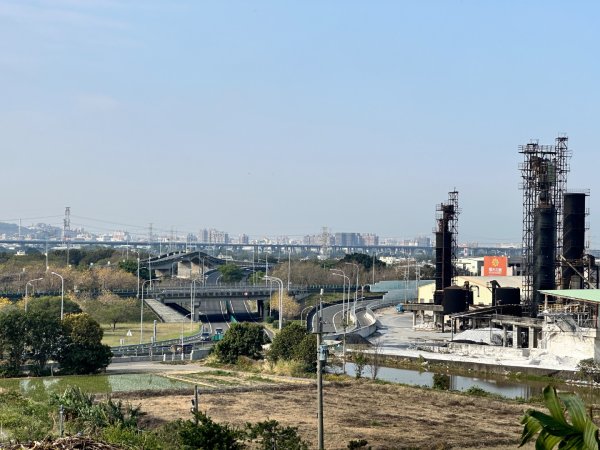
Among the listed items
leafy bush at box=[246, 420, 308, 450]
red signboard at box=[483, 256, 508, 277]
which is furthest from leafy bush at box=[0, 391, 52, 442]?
red signboard at box=[483, 256, 508, 277]

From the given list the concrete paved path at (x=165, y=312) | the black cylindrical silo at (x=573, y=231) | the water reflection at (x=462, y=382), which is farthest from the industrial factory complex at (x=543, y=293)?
the concrete paved path at (x=165, y=312)

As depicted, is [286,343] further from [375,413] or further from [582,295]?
[375,413]

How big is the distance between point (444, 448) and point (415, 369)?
26178 millimetres

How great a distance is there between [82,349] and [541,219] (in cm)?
3088

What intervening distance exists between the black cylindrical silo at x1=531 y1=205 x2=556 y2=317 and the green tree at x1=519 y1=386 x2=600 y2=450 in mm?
53946

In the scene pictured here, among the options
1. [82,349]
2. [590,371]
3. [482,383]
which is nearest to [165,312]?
[82,349]

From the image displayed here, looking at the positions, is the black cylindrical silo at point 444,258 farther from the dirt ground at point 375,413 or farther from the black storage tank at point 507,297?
the dirt ground at point 375,413

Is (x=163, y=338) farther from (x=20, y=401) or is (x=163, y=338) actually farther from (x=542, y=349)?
(x=20, y=401)

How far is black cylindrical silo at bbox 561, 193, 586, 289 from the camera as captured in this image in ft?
203

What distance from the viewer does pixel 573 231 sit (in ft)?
203

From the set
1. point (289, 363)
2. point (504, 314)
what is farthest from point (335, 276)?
point (289, 363)

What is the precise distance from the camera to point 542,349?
52469mm

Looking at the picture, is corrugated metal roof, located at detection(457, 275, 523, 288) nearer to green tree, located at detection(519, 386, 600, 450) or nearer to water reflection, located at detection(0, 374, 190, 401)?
water reflection, located at detection(0, 374, 190, 401)

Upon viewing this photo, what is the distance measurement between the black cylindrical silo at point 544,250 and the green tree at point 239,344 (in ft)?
67.8
